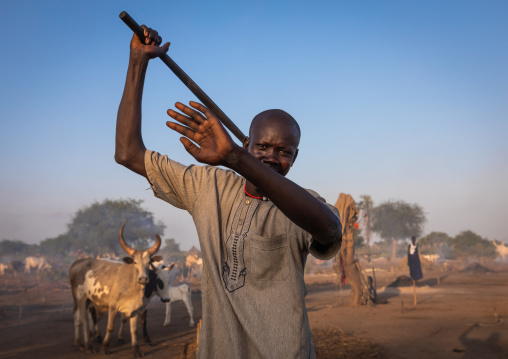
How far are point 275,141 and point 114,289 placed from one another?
7484mm

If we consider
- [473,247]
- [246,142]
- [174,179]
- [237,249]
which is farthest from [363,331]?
[473,247]

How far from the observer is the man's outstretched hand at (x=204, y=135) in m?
1.23

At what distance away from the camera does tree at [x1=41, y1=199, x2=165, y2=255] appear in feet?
156

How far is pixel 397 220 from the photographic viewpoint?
54.8 m

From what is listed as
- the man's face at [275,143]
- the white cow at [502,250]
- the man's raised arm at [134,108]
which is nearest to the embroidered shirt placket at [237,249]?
the man's face at [275,143]

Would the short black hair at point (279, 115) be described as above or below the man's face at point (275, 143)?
above

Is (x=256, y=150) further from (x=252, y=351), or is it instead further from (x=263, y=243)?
(x=252, y=351)

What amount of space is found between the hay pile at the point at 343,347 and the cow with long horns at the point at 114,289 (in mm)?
3664

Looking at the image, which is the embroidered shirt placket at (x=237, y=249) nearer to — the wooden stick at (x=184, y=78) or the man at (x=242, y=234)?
the man at (x=242, y=234)

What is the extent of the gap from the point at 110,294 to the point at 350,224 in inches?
363

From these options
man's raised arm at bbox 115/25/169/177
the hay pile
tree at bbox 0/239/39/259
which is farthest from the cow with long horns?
tree at bbox 0/239/39/259

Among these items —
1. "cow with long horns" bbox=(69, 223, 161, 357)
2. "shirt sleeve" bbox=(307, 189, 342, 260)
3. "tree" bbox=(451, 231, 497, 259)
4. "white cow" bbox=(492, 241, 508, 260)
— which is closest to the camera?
"shirt sleeve" bbox=(307, 189, 342, 260)

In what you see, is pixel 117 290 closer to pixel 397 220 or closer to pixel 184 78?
pixel 184 78

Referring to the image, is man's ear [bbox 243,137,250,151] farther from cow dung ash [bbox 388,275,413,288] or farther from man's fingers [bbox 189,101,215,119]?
cow dung ash [bbox 388,275,413,288]
